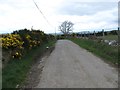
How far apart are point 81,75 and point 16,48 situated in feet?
18.1

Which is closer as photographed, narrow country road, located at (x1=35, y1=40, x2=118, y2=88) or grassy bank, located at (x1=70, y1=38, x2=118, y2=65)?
narrow country road, located at (x1=35, y1=40, x2=118, y2=88)

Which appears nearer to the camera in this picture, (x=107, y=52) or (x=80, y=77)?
(x=80, y=77)

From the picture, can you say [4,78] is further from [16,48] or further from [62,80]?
[16,48]

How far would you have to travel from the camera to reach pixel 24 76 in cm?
1150

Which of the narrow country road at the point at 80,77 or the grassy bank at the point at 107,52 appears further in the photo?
the grassy bank at the point at 107,52

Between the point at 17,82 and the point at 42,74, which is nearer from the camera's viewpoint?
the point at 17,82

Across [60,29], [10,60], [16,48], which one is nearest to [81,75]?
[10,60]

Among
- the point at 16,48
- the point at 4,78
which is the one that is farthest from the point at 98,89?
the point at 16,48

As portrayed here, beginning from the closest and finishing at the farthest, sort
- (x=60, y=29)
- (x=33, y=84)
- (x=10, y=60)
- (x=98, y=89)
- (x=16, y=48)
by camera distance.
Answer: (x=98, y=89)
(x=33, y=84)
(x=10, y=60)
(x=16, y=48)
(x=60, y=29)

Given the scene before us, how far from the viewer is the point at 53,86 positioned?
9344 mm

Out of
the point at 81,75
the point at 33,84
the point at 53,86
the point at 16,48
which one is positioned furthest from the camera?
the point at 16,48

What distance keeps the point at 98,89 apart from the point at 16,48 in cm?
773

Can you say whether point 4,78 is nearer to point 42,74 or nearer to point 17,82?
point 17,82

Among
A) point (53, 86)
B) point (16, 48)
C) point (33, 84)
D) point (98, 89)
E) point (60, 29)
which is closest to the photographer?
point (98, 89)
